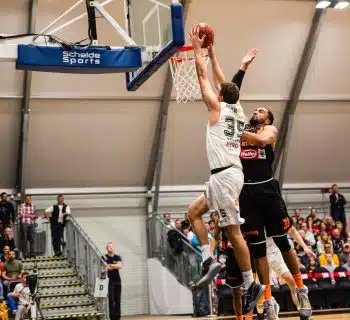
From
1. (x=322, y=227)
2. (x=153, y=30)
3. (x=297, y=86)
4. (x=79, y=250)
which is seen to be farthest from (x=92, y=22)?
Answer: (x=297, y=86)

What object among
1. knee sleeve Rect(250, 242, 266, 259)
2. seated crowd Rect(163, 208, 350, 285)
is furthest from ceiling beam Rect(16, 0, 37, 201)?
knee sleeve Rect(250, 242, 266, 259)

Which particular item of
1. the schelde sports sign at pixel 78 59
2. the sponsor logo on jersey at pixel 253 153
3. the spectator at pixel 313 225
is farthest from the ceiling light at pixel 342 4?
the sponsor logo on jersey at pixel 253 153

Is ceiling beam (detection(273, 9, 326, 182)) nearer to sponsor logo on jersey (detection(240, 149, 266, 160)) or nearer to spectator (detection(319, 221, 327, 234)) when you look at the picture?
spectator (detection(319, 221, 327, 234))

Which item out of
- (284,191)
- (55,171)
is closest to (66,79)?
(55,171)

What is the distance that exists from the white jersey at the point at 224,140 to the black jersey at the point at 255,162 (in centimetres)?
84

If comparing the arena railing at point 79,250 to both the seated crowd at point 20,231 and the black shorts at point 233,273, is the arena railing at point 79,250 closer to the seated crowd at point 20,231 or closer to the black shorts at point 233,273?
the seated crowd at point 20,231

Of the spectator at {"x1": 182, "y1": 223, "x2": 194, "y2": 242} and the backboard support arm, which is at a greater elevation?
the backboard support arm

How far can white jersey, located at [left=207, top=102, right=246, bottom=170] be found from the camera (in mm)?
7355

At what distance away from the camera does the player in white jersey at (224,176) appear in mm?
7273

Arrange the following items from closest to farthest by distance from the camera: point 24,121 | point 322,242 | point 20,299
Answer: point 20,299 < point 322,242 < point 24,121

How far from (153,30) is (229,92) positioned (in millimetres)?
3355

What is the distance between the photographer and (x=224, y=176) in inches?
288

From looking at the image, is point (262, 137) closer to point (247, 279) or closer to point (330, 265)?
point (247, 279)

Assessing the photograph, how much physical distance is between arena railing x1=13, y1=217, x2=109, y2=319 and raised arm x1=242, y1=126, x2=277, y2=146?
861 cm
